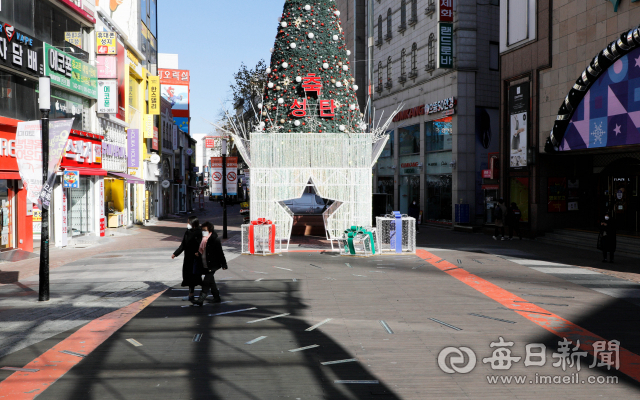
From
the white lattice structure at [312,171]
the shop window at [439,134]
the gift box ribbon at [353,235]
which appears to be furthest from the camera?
the shop window at [439,134]

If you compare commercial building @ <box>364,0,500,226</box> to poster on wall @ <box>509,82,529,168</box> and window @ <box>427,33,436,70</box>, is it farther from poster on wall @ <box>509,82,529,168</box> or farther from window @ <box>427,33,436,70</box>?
poster on wall @ <box>509,82,529,168</box>

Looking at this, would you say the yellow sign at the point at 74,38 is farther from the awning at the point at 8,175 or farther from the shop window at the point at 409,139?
the shop window at the point at 409,139

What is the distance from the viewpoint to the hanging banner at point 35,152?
417 inches

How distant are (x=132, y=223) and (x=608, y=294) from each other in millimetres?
29519

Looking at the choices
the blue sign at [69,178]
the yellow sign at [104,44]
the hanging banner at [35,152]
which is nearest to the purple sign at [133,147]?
the yellow sign at [104,44]

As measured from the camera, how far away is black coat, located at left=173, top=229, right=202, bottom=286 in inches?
391

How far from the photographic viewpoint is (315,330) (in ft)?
26.3

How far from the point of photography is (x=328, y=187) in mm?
18391

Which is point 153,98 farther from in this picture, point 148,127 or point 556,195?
point 556,195

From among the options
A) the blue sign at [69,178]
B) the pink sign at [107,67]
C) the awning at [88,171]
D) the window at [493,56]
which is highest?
the window at [493,56]

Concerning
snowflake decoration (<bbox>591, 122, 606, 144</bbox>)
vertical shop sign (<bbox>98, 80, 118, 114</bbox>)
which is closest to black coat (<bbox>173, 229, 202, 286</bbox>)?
snowflake decoration (<bbox>591, 122, 606, 144</bbox>)

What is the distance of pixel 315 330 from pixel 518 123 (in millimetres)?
19647

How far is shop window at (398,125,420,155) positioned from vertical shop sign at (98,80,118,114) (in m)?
19.7

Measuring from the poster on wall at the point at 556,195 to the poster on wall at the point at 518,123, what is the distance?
1443mm
